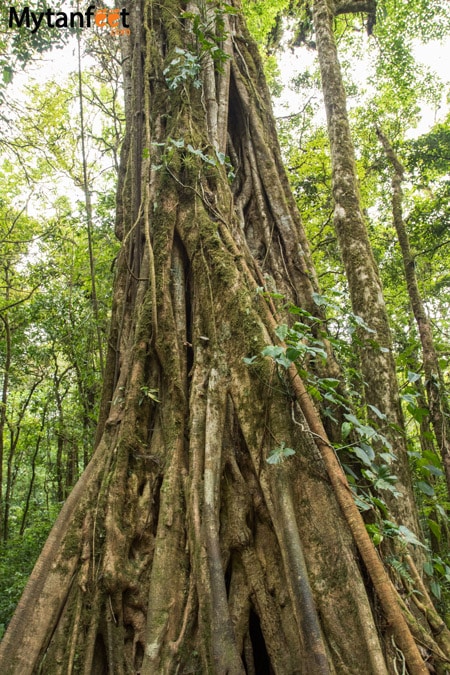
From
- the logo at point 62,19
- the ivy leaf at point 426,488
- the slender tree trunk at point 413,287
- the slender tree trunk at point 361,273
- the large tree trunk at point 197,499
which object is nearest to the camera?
the large tree trunk at point 197,499

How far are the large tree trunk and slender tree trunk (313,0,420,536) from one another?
2.13ft

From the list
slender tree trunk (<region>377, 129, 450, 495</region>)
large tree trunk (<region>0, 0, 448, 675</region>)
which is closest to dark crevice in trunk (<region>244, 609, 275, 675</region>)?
large tree trunk (<region>0, 0, 448, 675</region>)

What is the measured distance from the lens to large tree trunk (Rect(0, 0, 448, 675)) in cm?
194

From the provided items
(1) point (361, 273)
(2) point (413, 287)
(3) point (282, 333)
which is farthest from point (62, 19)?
(2) point (413, 287)

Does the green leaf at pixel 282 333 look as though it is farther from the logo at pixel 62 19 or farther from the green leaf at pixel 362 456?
the logo at pixel 62 19

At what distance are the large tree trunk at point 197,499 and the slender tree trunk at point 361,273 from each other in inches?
25.6

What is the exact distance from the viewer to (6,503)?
9586mm

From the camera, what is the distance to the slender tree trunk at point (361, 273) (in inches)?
128

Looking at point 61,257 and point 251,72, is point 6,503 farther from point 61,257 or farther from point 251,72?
point 251,72

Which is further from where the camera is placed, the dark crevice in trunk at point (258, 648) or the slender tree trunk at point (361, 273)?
the slender tree trunk at point (361, 273)

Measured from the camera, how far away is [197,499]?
2.32 meters

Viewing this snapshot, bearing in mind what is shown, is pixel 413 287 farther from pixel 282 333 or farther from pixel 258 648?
pixel 258 648

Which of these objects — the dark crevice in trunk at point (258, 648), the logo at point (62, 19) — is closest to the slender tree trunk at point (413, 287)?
the dark crevice in trunk at point (258, 648)

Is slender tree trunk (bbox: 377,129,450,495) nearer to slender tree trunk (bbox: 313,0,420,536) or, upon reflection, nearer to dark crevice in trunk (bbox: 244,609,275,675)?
slender tree trunk (bbox: 313,0,420,536)
